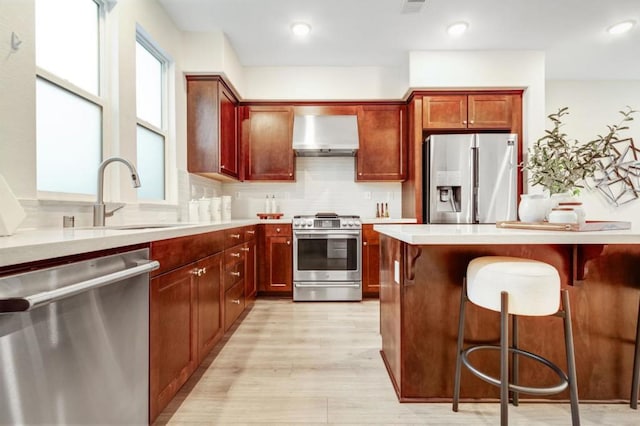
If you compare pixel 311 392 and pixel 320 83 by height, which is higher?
pixel 320 83

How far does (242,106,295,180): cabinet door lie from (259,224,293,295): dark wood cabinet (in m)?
0.72

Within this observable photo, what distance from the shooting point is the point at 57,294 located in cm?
82

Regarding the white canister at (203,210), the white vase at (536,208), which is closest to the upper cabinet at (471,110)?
the white vase at (536,208)

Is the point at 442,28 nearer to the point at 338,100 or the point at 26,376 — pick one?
the point at 338,100

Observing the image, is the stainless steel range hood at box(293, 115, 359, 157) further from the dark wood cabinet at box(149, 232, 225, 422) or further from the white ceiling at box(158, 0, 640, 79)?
the dark wood cabinet at box(149, 232, 225, 422)

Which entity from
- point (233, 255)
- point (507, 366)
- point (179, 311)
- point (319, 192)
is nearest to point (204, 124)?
point (233, 255)

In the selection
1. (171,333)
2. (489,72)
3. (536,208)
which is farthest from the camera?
Answer: (489,72)

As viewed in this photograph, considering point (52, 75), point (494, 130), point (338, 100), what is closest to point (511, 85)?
point (494, 130)

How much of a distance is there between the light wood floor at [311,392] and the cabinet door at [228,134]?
1769mm

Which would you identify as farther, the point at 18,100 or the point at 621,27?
the point at 621,27

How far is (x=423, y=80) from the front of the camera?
3.54m

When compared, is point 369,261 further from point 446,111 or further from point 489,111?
point 489,111

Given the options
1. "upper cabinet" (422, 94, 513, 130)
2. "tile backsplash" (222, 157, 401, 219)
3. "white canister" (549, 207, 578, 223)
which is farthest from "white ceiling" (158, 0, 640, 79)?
"white canister" (549, 207, 578, 223)

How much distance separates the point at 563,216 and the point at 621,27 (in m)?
2.94
